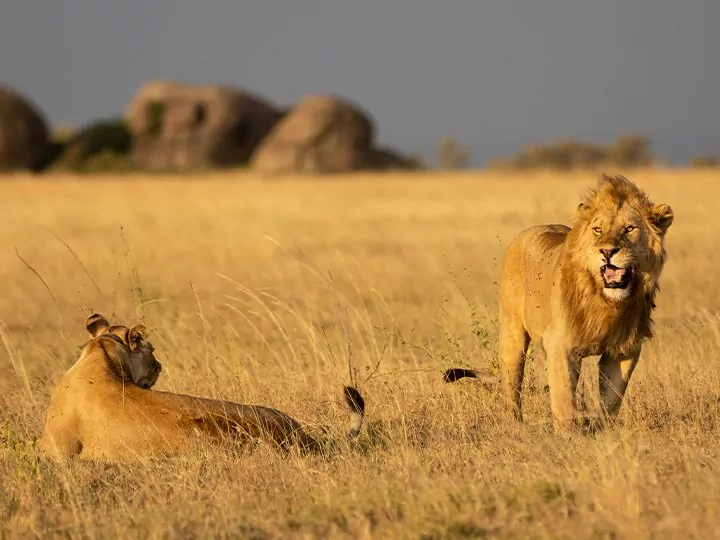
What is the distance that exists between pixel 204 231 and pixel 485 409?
14.5 m

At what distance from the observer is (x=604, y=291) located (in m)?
5.87

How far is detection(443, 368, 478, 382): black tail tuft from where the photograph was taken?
255 inches

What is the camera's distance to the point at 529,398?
22.6ft

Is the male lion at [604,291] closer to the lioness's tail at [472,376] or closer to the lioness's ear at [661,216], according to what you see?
the lioness's ear at [661,216]

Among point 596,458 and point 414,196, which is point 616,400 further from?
point 414,196

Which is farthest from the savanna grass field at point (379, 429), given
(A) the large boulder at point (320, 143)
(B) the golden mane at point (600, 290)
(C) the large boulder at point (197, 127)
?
(C) the large boulder at point (197, 127)

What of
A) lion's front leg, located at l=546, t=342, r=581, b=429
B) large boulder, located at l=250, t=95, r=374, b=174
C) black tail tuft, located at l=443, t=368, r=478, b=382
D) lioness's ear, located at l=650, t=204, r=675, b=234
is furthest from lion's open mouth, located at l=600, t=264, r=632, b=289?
large boulder, located at l=250, t=95, r=374, b=174

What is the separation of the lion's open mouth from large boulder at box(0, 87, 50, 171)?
35.4 m

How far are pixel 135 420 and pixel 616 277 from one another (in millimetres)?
2398

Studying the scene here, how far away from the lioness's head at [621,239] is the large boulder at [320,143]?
105 feet

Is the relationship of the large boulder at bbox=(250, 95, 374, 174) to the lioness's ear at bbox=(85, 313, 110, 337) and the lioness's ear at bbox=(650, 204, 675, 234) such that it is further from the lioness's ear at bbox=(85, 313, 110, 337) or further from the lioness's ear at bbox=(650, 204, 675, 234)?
the lioness's ear at bbox=(650, 204, 675, 234)

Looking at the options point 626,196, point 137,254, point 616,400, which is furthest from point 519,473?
point 137,254

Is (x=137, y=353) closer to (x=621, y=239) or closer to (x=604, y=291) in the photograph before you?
(x=604, y=291)

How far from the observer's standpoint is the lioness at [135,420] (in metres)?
5.65
